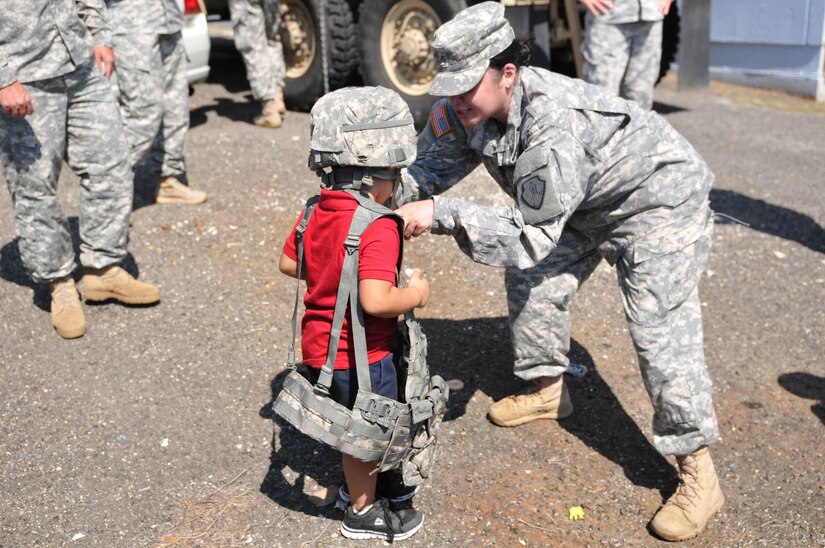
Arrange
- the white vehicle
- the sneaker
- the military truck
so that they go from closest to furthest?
the sneaker, the military truck, the white vehicle

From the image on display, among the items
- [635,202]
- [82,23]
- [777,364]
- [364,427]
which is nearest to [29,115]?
[82,23]

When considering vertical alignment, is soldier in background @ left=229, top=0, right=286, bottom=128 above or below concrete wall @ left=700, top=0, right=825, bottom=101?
above

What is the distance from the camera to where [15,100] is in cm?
391

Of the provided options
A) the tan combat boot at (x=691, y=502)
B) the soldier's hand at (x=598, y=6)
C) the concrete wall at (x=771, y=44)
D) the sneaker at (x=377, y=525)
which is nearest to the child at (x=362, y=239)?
the sneaker at (x=377, y=525)

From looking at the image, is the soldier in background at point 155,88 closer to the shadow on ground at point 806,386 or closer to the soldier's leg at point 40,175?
the soldier's leg at point 40,175

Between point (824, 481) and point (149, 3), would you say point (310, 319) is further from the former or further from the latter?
point (149, 3)

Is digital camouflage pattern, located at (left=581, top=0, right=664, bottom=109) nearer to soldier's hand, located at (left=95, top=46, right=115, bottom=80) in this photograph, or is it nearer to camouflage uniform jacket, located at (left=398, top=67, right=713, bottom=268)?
camouflage uniform jacket, located at (left=398, top=67, right=713, bottom=268)

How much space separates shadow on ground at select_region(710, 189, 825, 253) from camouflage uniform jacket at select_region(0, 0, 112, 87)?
3902mm

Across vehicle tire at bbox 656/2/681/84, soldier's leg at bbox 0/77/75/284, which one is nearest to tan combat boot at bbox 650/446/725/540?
soldier's leg at bbox 0/77/75/284

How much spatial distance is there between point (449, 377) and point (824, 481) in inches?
60.8

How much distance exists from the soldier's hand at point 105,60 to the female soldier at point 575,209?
204 centimetres

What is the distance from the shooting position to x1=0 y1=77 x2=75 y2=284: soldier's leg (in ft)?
13.5

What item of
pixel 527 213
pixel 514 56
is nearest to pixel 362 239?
pixel 527 213

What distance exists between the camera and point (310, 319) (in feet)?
9.35
